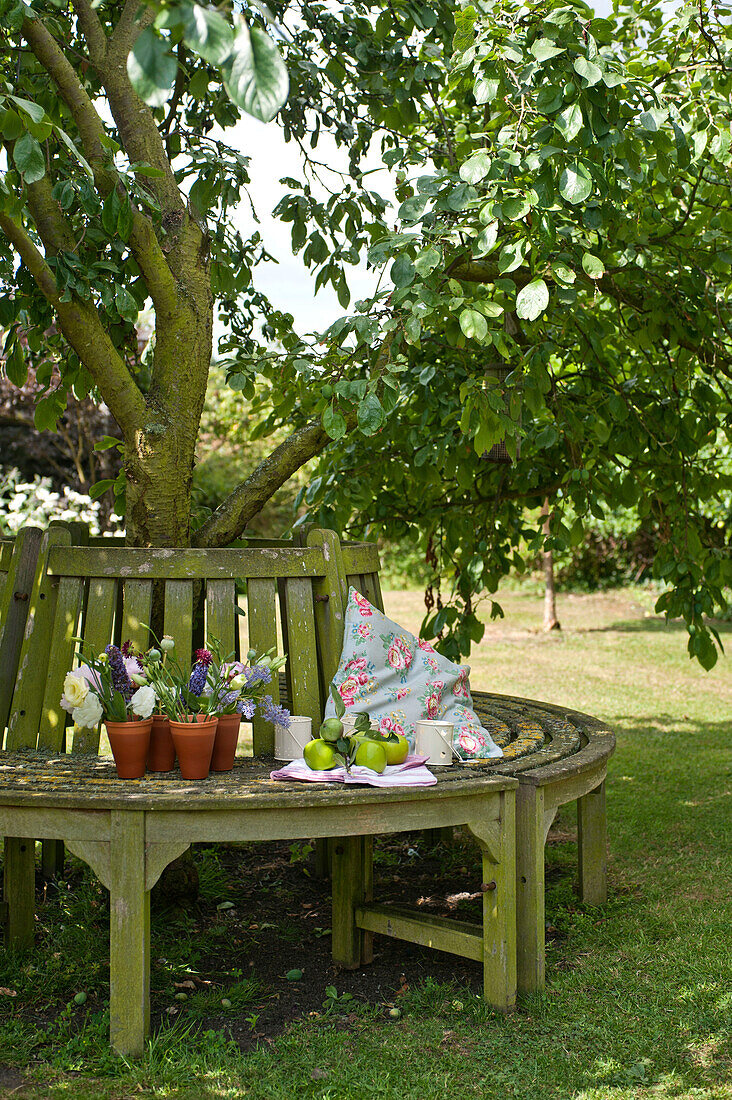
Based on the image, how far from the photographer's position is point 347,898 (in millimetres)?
2982

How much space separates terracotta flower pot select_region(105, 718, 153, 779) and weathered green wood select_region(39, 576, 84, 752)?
326mm

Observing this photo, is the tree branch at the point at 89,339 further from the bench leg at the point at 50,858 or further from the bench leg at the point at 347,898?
the bench leg at the point at 50,858

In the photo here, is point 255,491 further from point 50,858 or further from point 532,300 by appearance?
point 50,858

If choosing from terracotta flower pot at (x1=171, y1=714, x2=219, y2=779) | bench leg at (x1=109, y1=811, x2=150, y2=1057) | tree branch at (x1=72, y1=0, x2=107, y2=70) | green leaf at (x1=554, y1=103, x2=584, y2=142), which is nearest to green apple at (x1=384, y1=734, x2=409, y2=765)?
terracotta flower pot at (x1=171, y1=714, x2=219, y2=779)

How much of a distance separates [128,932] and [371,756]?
0.73 metres

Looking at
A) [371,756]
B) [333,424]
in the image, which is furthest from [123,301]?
[371,756]

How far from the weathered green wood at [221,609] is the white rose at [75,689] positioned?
0.43 metres

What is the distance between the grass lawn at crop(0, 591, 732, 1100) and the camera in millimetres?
2297

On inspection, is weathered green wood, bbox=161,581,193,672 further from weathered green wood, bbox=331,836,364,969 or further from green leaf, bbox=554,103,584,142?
green leaf, bbox=554,103,584,142

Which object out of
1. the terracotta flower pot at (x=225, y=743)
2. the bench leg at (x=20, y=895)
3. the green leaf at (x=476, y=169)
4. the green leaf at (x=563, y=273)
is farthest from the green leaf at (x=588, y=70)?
the bench leg at (x=20, y=895)

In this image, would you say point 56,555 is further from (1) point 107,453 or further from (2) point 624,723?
(1) point 107,453

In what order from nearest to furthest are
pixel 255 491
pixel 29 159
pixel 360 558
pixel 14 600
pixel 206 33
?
pixel 206 33, pixel 29 159, pixel 14 600, pixel 360 558, pixel 255 491

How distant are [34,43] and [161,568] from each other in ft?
5.10

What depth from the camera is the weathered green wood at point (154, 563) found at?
9.17ft
